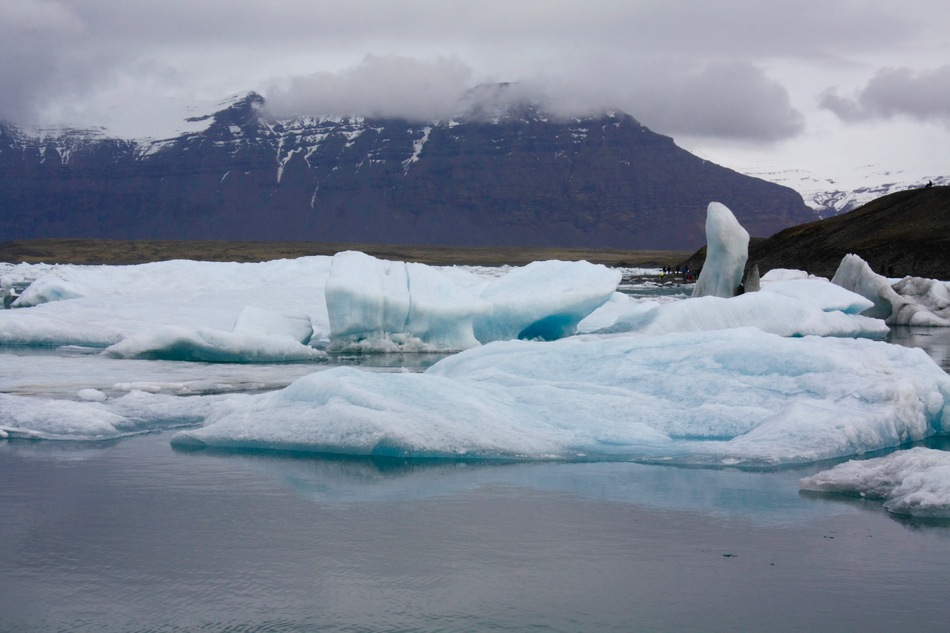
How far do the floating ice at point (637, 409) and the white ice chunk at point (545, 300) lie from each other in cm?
598

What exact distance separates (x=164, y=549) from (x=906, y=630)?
3576mm

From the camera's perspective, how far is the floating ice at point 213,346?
575 inches

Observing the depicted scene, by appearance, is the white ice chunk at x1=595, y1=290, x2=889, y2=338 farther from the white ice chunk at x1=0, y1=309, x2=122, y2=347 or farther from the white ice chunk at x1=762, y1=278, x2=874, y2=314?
the white ice chunk at x1=0, y1=309, x2=122, y2=347

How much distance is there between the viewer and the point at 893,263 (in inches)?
1925

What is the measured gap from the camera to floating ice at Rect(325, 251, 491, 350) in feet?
51.1

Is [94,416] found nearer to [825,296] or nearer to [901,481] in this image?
[901,481]

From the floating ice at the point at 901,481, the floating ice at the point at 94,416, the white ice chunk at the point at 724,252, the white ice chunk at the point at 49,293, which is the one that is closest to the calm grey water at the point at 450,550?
the floating ice at the point at 901,481

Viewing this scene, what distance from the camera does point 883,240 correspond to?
52.2 meters

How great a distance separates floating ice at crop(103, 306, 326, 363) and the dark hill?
122 feet

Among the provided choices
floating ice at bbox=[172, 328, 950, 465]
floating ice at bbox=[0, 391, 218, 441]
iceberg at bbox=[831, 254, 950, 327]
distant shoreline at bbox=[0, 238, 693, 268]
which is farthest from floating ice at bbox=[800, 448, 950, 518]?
distant shoreline at bbox=[0, 238, 693, 268]

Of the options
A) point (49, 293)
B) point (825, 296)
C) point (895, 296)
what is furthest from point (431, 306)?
point (895, 296)

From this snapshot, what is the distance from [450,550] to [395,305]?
419 inches

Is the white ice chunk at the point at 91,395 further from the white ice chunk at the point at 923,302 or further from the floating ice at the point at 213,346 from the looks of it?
the white ice chunk at the point at 923,302

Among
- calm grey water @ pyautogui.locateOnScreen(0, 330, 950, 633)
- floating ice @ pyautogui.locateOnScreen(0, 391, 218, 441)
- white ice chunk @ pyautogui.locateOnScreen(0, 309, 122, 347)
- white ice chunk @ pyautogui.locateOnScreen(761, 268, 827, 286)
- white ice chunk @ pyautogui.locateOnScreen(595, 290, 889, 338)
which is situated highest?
white ice chunk @ pyautogui.locateOnScreen(761, 268, 827, 286)
